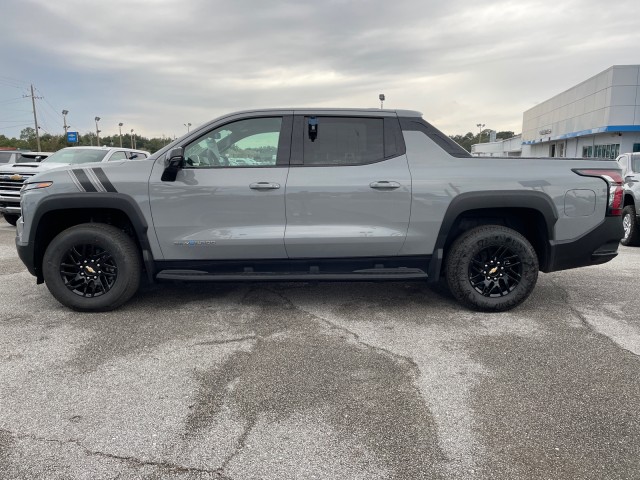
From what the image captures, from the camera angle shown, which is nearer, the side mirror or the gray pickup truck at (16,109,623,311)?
the side mirror

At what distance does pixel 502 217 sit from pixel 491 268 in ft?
1.70

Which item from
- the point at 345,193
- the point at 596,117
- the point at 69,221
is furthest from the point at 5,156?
the point at 596,117

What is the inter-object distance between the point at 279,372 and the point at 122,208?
211cm

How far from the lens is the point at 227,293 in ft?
16.9

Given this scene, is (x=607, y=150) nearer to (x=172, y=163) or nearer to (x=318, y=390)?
(x=172, y=163)

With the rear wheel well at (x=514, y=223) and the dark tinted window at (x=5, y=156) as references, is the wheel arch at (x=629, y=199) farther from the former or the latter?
the dark tinted window at (x=5, y=156)

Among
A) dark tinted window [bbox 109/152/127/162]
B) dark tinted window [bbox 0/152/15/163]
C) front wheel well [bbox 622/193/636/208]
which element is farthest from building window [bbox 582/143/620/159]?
dark tinted window [bbox 0/152/15/163]

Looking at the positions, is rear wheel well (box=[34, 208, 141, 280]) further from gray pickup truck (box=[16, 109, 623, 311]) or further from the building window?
the building window

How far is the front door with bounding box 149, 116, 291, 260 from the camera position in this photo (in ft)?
13.8

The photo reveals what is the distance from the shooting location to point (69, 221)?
453 cm

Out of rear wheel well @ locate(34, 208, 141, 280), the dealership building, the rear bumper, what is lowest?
the rear bumper

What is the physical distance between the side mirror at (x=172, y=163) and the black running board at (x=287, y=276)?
2.79 ft

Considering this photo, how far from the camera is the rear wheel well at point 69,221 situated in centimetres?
437

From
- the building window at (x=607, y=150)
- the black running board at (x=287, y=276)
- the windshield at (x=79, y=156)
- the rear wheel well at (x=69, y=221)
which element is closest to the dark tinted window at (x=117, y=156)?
the windshield at (x=79, y=156)
